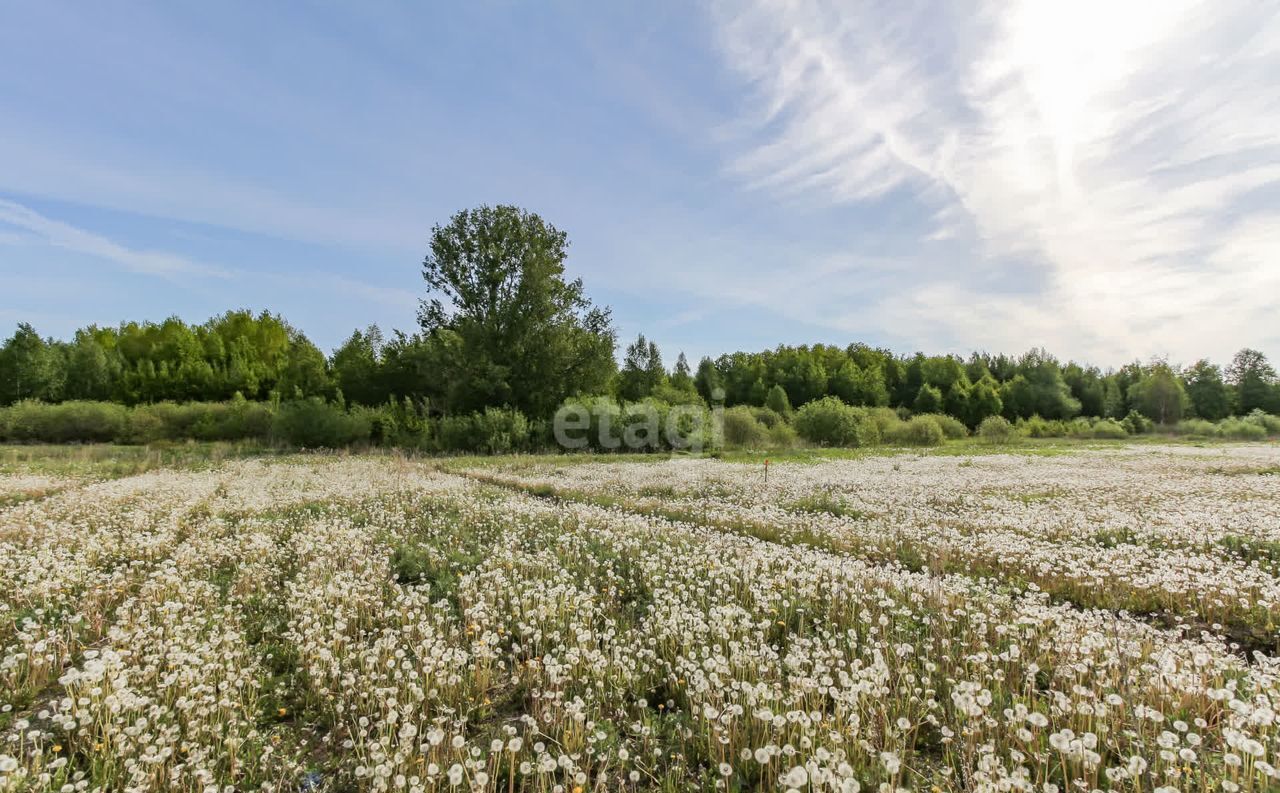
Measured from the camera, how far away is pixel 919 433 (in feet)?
189

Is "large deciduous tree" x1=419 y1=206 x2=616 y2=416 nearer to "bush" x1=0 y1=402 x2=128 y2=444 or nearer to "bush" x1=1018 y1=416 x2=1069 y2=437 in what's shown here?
"bush" x1=0 y1=402 x2=128 y2=444

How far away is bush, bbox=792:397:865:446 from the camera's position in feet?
171

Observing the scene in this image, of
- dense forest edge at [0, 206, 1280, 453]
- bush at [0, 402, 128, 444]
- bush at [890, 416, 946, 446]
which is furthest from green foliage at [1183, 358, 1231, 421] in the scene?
bush at [0, 402, 128, 444]

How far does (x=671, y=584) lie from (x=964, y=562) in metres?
5.21

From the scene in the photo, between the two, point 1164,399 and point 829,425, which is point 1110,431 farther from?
point 829,425

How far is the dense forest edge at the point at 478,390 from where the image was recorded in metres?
42.3

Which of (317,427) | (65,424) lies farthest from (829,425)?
(65,424)

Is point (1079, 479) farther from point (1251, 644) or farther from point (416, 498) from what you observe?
point (416, 498)

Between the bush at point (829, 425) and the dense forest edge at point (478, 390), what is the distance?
147 mm

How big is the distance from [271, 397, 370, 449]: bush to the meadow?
29.9m

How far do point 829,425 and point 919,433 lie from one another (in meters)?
12.1

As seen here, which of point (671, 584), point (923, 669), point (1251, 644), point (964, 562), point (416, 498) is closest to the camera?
point (923, 669)

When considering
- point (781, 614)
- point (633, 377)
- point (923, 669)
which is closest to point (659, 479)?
point (781, 614)

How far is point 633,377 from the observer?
68375 millimetres
